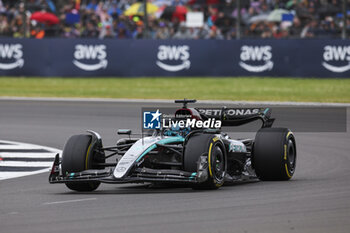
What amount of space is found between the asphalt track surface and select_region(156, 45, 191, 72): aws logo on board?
17.0m

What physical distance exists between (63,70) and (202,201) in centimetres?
2264

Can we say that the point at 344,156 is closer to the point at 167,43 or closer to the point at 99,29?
the point at 167,43

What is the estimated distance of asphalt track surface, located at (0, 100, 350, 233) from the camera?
23.5 ft

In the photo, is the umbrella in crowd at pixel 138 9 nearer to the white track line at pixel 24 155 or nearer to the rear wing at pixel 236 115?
the white track line at pixel 24 155

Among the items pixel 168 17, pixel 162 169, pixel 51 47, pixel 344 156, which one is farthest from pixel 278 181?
pixel 168 17

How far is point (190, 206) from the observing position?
27.0 feet

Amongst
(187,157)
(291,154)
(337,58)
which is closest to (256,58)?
(337,58)

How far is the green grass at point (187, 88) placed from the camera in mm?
25172

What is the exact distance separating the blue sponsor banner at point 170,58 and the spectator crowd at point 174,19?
890mm

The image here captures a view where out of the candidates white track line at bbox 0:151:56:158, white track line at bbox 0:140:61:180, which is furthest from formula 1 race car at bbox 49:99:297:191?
white track line at bbox 0:151:56:158

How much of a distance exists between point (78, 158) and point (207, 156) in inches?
58.7

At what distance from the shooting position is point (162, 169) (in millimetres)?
9508

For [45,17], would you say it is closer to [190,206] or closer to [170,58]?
[170,58]

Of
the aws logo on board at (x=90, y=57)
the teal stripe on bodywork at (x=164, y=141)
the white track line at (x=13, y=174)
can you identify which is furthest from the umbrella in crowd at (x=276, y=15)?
the teal stripe on bodywork at (x=164, y=141)
